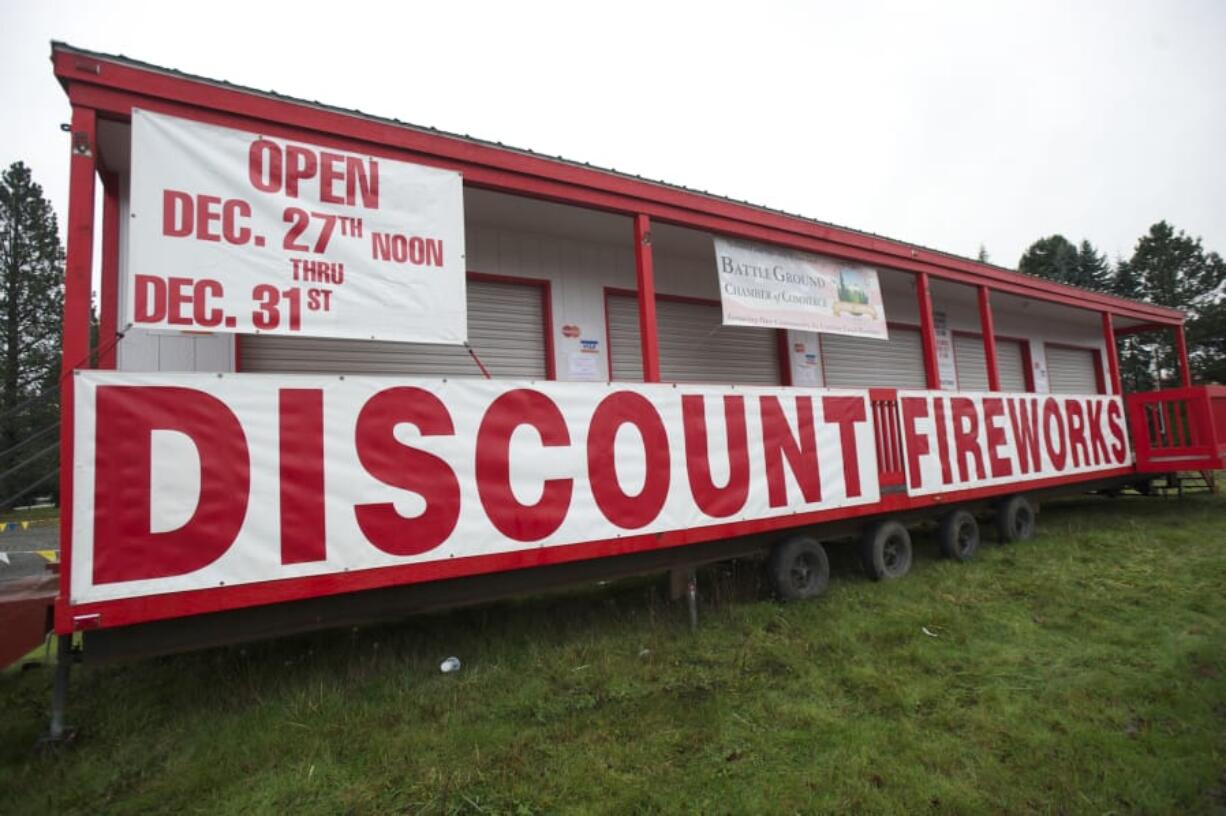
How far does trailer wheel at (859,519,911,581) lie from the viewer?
21.4 feet

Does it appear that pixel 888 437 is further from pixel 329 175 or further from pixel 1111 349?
pixel 1111 349

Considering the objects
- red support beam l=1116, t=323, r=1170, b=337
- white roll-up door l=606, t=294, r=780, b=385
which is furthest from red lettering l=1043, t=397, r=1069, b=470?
red support beam l=1116, t=323, r=1170, b=337

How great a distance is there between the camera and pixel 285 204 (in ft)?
13.0

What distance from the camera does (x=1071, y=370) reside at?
14.4 m

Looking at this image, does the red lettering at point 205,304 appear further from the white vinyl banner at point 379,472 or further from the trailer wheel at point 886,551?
the trailer wheel at point 886,551

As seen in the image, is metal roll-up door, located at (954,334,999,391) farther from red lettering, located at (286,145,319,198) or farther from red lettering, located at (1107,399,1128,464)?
red lettering, located at (286,145,319,198)

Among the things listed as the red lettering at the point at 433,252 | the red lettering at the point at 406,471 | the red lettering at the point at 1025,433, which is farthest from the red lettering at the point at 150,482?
the red lettering at the point at 1025,433

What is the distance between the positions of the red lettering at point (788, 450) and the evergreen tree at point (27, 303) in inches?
1397

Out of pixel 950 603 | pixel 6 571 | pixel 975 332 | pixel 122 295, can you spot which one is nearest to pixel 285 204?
pixel 122 295

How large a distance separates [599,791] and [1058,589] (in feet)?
17.7

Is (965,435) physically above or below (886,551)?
above

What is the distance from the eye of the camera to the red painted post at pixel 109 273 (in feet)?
13.7

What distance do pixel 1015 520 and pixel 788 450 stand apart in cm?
473

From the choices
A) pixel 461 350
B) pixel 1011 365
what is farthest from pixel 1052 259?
pixel 461 350
